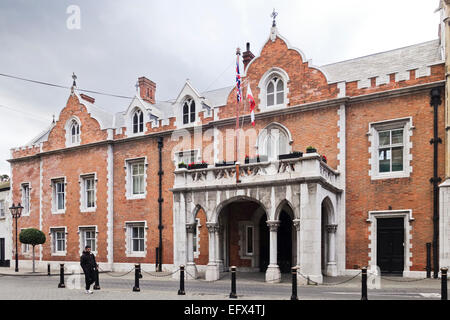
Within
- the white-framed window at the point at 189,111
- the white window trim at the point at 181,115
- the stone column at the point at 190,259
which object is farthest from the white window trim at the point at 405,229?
the white-framed window at the point at 189,111

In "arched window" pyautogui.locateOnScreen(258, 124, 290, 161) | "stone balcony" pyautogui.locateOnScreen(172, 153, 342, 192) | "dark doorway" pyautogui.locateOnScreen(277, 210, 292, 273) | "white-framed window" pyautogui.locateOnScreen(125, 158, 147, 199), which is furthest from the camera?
"white-framed window" pyautogui.locateOnScreen(125, 158, 147, 199)

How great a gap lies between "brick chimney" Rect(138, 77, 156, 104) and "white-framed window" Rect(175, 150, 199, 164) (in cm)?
921

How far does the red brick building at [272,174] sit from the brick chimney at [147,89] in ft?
16.4

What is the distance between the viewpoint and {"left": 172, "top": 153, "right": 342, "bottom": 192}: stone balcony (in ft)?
52.6

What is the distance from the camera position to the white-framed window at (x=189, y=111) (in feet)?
78.5

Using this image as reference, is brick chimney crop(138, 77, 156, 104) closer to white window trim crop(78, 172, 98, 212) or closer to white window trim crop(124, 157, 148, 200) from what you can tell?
white window trim crop(124, 157, 148, 200)

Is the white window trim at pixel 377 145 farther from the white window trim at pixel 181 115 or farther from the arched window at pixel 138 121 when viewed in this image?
the arched window at pixel 138 121

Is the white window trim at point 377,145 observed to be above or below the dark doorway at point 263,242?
above

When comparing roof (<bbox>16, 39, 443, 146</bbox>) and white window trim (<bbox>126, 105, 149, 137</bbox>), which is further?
white window trim (<bbox>126, 105, 149, 137</bbox>)

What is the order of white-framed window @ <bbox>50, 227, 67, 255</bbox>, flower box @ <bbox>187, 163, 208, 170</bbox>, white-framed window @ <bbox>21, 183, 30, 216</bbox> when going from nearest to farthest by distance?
flower box @ <bbox>187, 163, 208, 170</bbox>, white-framed window @ <bbox>50, 227, 67, 255</bbox>, white-framed window @ <bbox>21, 183, 30, 216</bbox>

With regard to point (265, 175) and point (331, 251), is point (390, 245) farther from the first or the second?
point (265, 175)

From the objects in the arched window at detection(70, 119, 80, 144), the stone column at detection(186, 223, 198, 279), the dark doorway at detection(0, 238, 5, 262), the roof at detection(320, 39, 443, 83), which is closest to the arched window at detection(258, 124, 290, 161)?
the roof at detection(320, 39, 443, 83)
